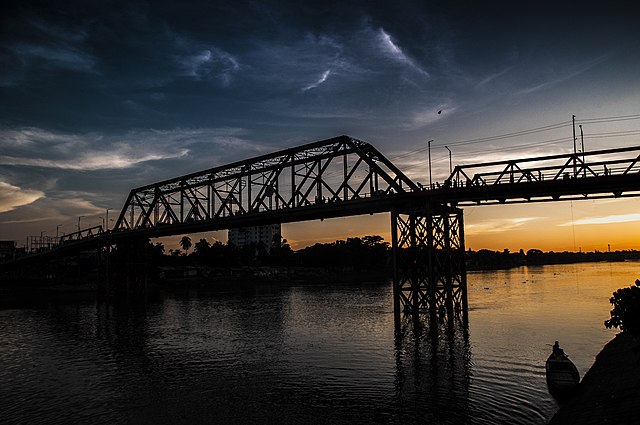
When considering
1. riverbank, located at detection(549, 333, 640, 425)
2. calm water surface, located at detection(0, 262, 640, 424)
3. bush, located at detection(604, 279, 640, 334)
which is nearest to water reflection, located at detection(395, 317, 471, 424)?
calm water surface, located at detection(0, 262, 640, 424)

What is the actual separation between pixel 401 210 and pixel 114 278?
7409cm

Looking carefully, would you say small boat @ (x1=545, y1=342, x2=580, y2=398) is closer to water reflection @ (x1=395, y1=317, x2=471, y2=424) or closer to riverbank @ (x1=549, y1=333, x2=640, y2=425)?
riverbank @ (x1=549, y1=333, x2=640, y2=425)

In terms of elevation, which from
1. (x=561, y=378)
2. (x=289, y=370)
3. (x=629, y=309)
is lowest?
(x=289, y=370)

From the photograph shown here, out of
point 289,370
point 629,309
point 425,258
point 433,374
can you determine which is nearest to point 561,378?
point 433,374

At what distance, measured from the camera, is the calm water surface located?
2295 cm

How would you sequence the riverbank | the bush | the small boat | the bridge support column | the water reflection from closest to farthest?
the riverbank → the bush → the water reflection → the small boat → the bridge support column

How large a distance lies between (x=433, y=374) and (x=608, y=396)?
11010 millimetres

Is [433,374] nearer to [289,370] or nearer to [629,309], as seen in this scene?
[289,370]

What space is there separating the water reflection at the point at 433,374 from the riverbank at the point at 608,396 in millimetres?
4516

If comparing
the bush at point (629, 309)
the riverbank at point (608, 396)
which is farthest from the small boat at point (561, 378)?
the bush at point (629, 309)

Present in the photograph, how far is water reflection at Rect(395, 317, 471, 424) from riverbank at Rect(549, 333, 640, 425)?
14.8ft

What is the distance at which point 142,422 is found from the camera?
72.4ft

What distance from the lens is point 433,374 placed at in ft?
96.7

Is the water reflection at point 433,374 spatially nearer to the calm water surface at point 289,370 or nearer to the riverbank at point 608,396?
the calm water surface at point 289,370
